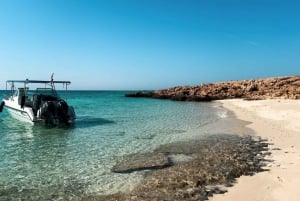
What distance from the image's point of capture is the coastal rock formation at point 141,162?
37.5 ft

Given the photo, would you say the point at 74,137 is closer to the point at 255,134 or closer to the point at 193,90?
the point at 255,134

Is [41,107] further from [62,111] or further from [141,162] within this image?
[141,162]

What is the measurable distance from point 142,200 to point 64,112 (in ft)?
58.4

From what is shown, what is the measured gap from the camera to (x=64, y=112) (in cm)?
2481

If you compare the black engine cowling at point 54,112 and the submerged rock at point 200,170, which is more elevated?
the black engine cowling at point 54,112

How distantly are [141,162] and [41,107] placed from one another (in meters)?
14.8

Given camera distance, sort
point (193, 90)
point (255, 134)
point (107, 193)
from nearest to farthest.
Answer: point (107, 193), point (255, 134), point (193, 90)

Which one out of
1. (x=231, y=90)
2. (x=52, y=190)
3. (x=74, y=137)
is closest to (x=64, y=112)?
(x=74, y=137)

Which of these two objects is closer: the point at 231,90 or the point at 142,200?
the point at 142,200

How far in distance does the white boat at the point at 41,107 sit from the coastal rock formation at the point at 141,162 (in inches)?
487

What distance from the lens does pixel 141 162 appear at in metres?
Result: 12.2

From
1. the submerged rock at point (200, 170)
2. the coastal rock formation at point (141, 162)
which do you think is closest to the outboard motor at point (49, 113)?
the submerged rock at point (200, 170)

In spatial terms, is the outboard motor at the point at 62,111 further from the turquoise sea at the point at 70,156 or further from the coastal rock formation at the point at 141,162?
the coastal rock formation at the point at 141,162

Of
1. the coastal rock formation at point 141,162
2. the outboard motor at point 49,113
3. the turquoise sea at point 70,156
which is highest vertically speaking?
the outboard motor at point 49,113
